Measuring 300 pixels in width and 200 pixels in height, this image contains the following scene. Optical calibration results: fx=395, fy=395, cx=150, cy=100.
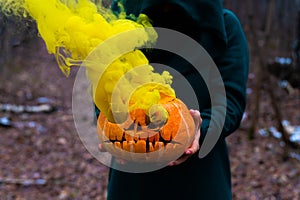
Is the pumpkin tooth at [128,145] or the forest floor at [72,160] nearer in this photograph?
the pumpkin tooth at [128,145]

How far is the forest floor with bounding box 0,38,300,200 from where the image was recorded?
12.0 feet

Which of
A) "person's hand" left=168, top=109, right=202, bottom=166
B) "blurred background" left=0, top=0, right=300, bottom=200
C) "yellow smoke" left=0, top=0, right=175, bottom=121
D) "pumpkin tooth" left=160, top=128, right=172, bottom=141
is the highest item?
"yellow smoke" left=0, top=0, right=175, bottom=121

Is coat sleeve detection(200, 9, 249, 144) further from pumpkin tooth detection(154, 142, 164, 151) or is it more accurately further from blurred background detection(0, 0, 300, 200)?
blurred background detection(0, 0, 300, 200)

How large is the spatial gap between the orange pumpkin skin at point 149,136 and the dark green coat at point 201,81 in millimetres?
197

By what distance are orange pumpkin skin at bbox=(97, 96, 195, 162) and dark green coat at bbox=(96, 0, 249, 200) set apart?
0.20 metres

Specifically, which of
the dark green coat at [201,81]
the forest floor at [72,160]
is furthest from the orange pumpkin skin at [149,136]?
the forest floor at [72,160]

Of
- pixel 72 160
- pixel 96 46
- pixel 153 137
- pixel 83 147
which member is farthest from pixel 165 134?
pixel 83 147

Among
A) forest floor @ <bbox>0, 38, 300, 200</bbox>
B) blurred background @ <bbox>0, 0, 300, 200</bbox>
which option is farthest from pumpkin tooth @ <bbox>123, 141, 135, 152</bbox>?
forest floor @ <bbox>0, 38, 300, 200</bbox>

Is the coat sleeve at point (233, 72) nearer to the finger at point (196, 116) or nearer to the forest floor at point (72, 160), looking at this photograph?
the finger at point (196, 116)

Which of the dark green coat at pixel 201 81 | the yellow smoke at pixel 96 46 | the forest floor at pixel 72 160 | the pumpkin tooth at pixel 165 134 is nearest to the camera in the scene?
the yellow smoke at pixel 96 46

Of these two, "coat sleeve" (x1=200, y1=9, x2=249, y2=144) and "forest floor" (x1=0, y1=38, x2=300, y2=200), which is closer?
"coat sleeve" (x1=200, y1=9, x2=249, y2=144)

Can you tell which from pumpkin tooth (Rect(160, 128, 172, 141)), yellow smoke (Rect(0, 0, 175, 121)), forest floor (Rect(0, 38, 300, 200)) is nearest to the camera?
yellow smoke (Rect(0, 0, 175, 121))

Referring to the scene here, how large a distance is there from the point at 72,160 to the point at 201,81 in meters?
3.32

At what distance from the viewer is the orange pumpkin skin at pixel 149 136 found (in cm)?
104
